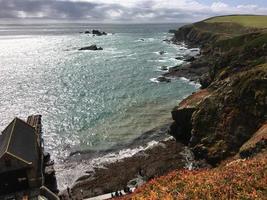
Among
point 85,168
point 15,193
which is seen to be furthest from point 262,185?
point 85,168

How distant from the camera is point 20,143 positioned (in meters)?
47.9

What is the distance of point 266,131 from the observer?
40.9 meters

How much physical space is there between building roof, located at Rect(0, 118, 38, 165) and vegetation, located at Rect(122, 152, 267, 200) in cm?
2495

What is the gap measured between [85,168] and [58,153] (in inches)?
277

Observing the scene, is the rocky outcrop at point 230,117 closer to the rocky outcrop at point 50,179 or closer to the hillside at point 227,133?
the hillside at point 227,133

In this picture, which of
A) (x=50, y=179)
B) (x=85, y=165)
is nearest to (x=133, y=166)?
(x=85, y=165)

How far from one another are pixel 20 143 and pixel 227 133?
1062 inches

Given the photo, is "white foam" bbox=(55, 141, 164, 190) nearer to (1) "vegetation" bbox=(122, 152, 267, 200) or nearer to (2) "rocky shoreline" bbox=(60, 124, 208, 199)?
(2) "rocky shoreline" bbox=(60, 124, 208, 199)

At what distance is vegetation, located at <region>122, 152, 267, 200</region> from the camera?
67.6 feet

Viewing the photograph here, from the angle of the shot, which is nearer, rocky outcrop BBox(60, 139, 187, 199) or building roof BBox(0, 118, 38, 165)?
building roof BBox(0, 118, 38, 165)

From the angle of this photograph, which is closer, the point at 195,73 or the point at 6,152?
the point at 6,152

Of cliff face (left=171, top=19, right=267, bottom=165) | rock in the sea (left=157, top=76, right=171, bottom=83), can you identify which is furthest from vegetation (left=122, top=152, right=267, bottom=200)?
rock in the sea (left=157, top=76, right=171, bottom=83)

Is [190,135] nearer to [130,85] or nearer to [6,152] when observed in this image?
[6,152]

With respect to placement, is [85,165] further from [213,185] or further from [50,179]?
[213,185]
